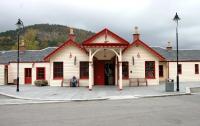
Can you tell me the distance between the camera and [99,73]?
32.8 m

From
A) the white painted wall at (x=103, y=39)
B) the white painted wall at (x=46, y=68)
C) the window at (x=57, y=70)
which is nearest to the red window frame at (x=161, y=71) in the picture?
the white painted wall at (x=103, y=39)

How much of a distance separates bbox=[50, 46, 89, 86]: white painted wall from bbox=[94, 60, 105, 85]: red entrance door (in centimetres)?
136

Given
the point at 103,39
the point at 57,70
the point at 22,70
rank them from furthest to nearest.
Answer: the point at 22,70, the point at 57,70, the point at 103,39

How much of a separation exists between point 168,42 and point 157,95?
21246mm

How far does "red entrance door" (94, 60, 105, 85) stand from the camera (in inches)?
1288

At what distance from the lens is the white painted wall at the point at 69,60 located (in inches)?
1261

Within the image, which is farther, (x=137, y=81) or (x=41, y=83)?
(x=41, y=83)

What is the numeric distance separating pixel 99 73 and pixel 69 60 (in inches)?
137

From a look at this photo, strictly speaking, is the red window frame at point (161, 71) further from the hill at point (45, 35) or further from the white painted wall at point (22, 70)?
the hill at point (45, 35)

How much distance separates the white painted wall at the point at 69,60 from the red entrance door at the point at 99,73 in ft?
4.45

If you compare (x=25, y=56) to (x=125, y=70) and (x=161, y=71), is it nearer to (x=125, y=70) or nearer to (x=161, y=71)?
(x=125, y=70)

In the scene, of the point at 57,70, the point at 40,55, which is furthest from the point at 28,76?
the point at 57,70

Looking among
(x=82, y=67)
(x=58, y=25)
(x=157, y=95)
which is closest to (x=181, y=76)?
(x=82, y=67)

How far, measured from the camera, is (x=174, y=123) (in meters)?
10.9
